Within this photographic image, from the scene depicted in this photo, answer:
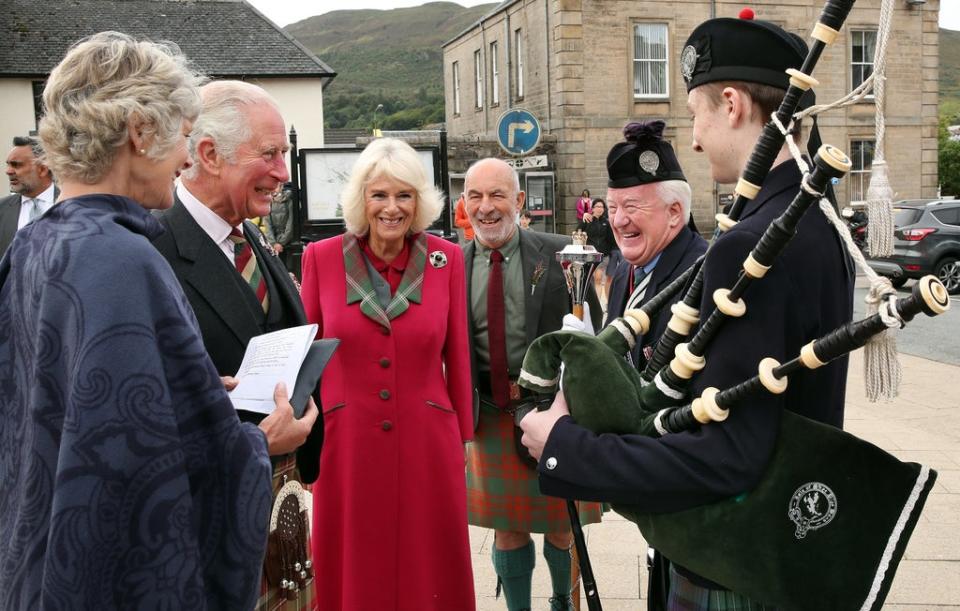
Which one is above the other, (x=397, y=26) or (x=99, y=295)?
(x=397, y=26)

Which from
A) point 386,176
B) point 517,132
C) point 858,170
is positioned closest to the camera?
point 386,176

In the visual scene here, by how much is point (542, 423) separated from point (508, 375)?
6.74ft

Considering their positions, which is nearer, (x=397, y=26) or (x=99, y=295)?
(x=99, y=295)

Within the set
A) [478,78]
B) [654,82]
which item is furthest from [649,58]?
[478,78]

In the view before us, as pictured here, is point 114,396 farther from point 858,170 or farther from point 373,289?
point 858,170

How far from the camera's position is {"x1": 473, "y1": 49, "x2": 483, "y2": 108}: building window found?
37062 mm

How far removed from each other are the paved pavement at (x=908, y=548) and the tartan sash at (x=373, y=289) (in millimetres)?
1586

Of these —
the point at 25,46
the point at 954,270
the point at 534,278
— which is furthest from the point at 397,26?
the point at 534,278

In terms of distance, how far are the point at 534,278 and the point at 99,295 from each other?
9.19ft

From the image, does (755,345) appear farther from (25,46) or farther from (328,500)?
(25,46)

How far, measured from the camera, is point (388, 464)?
371 cm

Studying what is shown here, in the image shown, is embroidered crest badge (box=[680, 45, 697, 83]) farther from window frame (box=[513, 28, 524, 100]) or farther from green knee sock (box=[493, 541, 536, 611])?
window frame (box=[513, 28, 524, 100])

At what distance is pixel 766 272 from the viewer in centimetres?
182

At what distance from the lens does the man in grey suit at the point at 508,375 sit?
4.17m
